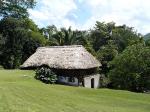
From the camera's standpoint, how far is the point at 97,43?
67562mm

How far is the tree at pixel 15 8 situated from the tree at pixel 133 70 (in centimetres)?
2002

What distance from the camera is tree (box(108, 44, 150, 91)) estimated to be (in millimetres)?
40281

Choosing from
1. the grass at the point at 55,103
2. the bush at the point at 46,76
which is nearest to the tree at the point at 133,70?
the bush at the point at 46,76

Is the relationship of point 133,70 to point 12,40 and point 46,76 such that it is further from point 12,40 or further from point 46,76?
point 12,40

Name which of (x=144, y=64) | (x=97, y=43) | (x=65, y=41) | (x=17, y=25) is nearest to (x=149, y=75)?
(x=144, y=64)

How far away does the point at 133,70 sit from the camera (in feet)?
134

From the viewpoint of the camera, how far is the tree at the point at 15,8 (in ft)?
180

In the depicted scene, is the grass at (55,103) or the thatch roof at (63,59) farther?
the thatch roof at (63,59)

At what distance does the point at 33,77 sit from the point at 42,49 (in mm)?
8064

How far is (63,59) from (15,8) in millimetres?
19507

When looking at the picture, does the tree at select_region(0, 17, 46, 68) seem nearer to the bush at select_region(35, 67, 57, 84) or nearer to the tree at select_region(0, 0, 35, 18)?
the tree at select_region(0, 0, 35, 18)

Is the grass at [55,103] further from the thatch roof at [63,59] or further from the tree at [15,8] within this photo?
the tree at [15,8]

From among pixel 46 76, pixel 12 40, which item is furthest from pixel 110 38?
pixel 46 76

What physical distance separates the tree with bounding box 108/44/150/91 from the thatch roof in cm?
287
